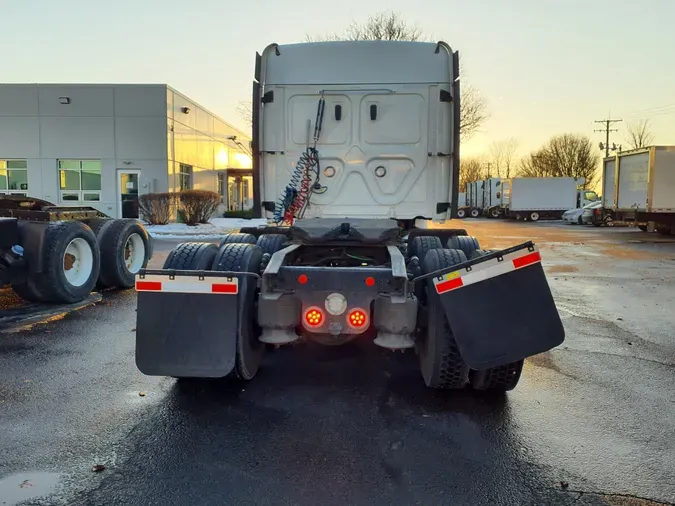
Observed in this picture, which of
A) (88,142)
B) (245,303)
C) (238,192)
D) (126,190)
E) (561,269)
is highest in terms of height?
(88,142)

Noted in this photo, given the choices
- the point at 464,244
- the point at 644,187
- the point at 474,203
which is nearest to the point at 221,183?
the point at 644,187

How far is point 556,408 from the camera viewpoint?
4078 millimetres

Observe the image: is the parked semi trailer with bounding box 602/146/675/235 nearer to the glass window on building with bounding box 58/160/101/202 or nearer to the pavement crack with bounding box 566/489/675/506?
the pavement crack with bounding box 566/489/675/506

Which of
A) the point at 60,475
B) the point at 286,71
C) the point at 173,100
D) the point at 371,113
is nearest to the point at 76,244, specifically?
the point at 286,71

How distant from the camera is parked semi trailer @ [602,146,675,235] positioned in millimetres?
20484

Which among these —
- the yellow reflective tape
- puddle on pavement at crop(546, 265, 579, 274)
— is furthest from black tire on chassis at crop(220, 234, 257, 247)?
puddle on pavement at crop(546, 265, 579, 274)

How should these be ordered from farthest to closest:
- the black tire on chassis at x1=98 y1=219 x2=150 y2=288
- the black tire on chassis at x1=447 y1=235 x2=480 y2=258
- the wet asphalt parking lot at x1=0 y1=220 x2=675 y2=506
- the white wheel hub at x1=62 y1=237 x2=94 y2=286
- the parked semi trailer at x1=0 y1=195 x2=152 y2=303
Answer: the black tire on chassis at x1=98 y1=219 x2=150 y2=288 < the white wheel hub at x1=62 y1=237 x2=94 y2=286 < the parked semi trailer at x1=0 y1=195 x2=152 y2=303 < the black tire on chassis at x1=447 y1=235 x2=480 y2=258 < the wet asphalt parking lot at x1=0 y1=220 x2=675 y2=506

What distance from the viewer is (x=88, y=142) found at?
84.1 ft

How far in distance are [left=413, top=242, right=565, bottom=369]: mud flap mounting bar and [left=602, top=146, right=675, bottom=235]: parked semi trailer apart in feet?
A: 66.6

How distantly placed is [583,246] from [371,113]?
576 inches

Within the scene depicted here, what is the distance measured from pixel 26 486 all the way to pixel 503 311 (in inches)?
119

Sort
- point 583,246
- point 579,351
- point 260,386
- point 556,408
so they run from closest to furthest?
point 556,408, point 260,386, point 579,351, point 583,246

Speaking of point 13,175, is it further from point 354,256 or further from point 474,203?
point 474,203

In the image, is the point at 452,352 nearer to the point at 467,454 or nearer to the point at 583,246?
the point at 467,454
